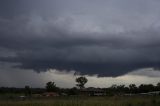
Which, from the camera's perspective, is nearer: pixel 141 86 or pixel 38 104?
pixel 38 104

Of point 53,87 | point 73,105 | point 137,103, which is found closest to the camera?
point 73,105

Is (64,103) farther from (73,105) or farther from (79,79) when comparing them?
(79,79)

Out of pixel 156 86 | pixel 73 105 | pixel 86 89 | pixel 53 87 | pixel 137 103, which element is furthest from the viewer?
pixel 86 89

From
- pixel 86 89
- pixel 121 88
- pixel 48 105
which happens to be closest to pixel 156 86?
pixel 121 88

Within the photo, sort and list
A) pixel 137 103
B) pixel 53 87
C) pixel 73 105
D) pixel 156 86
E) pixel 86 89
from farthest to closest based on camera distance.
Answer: pixel 86 89 < pixel 53 87 < pixel 156 86 < pixel 137 103 < pixel 73 105

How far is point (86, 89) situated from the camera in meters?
118

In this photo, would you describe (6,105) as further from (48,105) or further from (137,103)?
(137,103)

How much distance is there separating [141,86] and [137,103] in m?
55.3

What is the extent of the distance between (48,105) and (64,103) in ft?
6.26

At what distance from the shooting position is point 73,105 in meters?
45.3

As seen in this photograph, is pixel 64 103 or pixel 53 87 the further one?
pixel 53 87

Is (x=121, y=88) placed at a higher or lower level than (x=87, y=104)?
higher

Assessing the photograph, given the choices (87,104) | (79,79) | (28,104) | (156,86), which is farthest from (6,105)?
(79,79)

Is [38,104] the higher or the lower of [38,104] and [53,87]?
the lower
